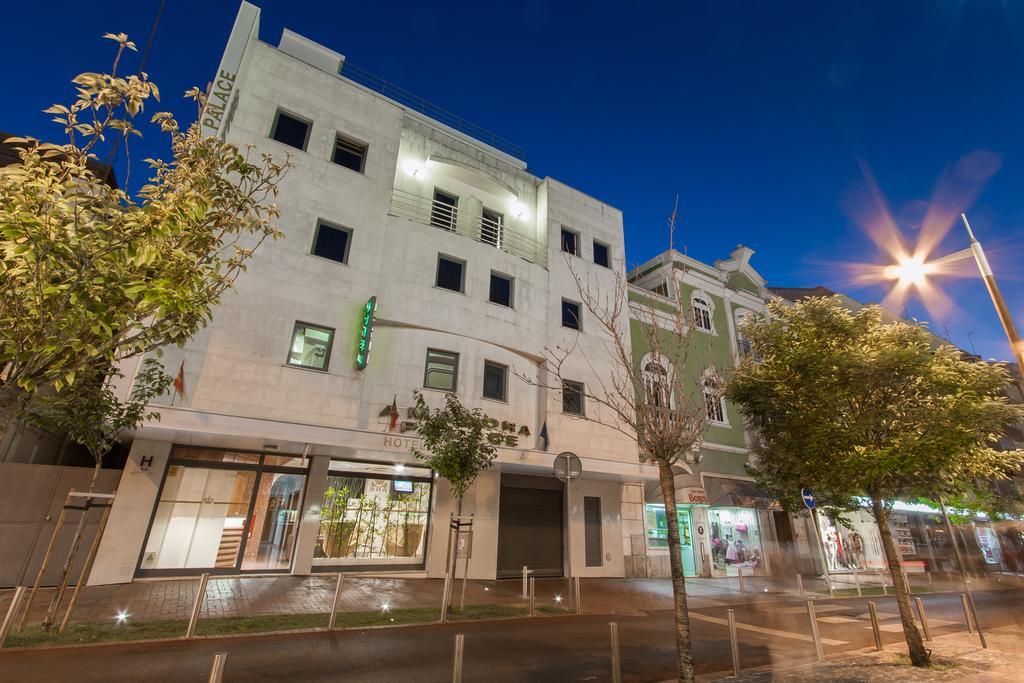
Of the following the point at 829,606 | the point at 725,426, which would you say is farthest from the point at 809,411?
the point at 725,426

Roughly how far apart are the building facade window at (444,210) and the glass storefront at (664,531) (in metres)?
14.5

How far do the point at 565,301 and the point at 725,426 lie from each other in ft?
33.4

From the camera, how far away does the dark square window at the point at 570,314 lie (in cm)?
2095

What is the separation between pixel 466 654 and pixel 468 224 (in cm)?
1588

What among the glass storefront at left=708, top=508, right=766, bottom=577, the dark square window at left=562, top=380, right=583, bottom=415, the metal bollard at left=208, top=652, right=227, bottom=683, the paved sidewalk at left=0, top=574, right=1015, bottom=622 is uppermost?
the dark square window at left=562, top=380, right=583, bottom=415

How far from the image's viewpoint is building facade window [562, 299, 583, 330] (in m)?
21.0

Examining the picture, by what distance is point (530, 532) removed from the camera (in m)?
17.8

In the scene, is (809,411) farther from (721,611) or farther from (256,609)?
(256,609)

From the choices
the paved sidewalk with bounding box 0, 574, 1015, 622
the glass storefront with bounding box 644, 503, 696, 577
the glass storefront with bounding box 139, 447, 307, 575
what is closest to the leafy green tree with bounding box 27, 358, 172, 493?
the paved sidewalk with bounding box 0, 574, 1015, 622

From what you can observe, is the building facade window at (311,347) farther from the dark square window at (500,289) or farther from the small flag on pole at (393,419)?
the dark square window at (500,289)

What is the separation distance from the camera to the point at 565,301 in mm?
21359

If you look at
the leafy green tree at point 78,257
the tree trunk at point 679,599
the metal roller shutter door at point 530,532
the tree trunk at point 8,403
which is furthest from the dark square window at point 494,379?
the tree trunk at point 8,403

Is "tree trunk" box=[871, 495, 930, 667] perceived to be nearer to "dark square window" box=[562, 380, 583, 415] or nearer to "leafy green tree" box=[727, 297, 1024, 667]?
"leafy green tree" box=[727, 297, 1024, 667]

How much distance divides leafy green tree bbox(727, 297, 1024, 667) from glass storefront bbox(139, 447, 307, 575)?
13.1m
